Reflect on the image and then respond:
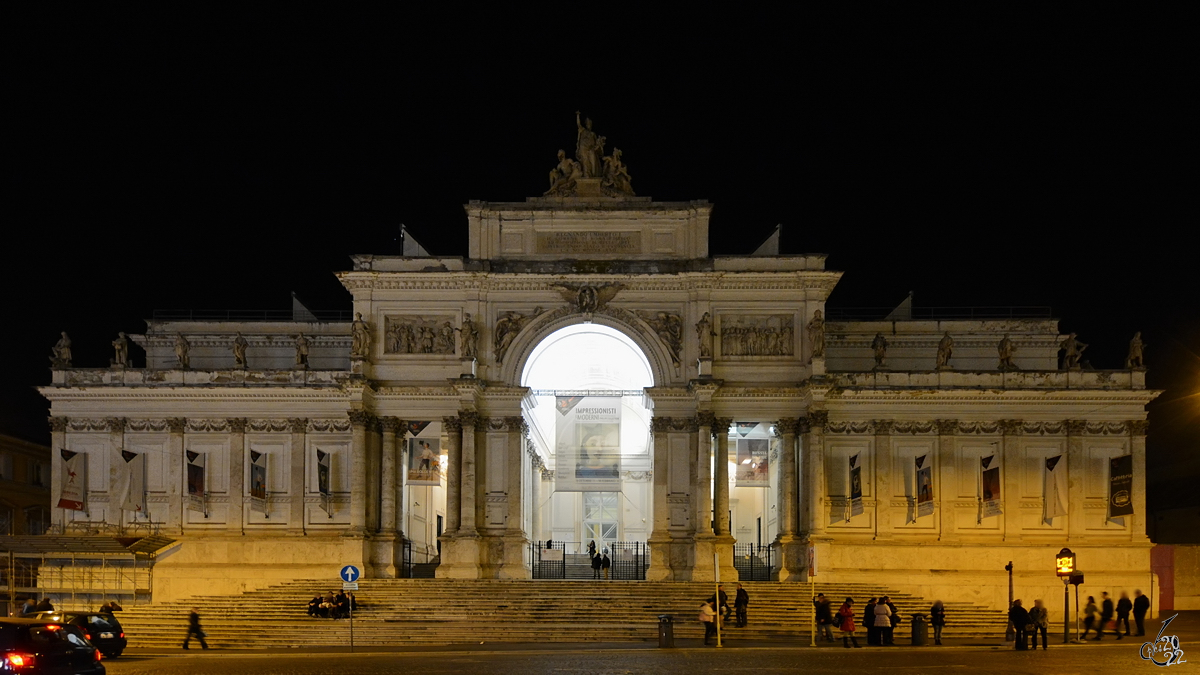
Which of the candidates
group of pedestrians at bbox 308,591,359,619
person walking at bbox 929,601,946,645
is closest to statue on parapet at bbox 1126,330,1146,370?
person walking at bbox 929,601,946,645

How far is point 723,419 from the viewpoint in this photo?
51406 mm

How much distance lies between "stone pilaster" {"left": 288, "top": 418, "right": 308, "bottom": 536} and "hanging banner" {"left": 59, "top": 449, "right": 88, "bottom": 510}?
7248 mm

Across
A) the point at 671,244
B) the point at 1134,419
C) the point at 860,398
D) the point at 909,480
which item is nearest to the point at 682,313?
the point at 671,244

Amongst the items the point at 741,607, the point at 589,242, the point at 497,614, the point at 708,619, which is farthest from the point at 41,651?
the point at 589,242

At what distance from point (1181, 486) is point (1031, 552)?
84.6 feet

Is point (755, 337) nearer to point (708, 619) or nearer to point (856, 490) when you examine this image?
point (856, 490)

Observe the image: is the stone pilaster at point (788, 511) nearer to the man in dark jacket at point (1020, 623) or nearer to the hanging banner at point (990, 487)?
the hanging banner at point (990, 487)

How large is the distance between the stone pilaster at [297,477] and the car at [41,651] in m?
27.3

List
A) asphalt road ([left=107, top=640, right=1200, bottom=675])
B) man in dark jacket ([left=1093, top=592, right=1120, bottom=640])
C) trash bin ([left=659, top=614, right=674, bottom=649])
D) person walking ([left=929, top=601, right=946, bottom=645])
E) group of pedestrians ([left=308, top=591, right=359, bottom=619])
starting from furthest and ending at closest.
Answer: group of pedestrians ([left=308, top=591, right=359, bottom=619]) → man in dark jacket ([left=1093, top=592, right=1120, bottom=640]) → person walking ([left=929, top=601, right=946, bottom=645]) → trash bin ([left=659, top=614, right=674, bottom=649]) → asphalt road ([left=107, top=640, right=1200, bottom=675])

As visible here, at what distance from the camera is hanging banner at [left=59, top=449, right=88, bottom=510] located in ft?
170

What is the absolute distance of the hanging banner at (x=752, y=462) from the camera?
51500 millimetres

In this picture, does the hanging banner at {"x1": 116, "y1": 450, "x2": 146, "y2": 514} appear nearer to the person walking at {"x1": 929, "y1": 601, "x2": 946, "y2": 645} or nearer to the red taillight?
the red taillight

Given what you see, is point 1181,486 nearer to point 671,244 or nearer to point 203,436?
point 671,244

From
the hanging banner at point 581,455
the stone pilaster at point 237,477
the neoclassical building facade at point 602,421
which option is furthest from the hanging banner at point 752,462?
the stone pilaster at point 237,477
